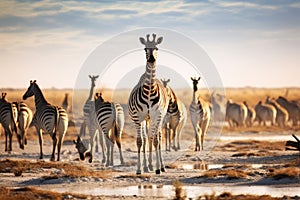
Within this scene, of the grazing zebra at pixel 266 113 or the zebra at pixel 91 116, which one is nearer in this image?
the zebra at pixel 91 116

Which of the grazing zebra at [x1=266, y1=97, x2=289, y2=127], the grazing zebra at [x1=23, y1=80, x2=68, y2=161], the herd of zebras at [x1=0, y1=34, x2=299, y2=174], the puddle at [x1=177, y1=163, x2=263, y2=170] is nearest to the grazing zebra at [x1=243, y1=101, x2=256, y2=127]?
the grazing zebra at [x1=266, y1=97, x2=289, y2=127]

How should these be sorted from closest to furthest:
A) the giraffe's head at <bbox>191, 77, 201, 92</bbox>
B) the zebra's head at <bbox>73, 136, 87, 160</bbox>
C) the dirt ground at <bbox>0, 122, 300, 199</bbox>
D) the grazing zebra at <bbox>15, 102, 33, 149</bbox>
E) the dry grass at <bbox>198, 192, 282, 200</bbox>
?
the dry grass at <bbox>198, 192, 282, 200</bbox>, the dirt ground at <bbox>0, 122, 300, 199</bbox>, the zebra's head at <bbox>73, 136, 87, 160</bbox>, the giraffe's head at <bbox>191, 77, 201, 92</bbox>, the grazing zebra at <bbox>15, 102, 33, 149</bbox>

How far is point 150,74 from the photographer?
72.2 ft

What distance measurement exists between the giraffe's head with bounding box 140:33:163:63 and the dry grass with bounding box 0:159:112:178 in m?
3.15

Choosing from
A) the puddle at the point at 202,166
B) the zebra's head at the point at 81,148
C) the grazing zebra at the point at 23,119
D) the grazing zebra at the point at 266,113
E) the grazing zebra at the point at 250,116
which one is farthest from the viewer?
the grazing zebra at the point at 250,116

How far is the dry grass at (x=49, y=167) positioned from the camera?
20.5 metres

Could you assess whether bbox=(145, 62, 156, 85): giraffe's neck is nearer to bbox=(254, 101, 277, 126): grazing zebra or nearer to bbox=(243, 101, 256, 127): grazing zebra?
bbox=(254, 101, 277, 126): grazing zebra

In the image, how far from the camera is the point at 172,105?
1132 inches

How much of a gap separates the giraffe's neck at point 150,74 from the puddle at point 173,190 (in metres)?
3.92

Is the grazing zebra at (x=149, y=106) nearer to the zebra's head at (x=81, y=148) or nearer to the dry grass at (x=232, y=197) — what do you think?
the zebra's head at (x=81, y=148)

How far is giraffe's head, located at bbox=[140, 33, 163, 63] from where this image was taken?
2186 centimetres

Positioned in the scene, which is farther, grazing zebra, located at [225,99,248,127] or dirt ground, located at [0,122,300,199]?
grazing zebra, located at [225,99,248,127]

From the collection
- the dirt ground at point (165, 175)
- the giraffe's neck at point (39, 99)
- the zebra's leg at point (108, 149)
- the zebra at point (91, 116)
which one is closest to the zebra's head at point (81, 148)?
the dirt ground at point (165, 175)

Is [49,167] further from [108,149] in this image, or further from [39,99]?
[39,99]
